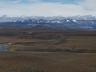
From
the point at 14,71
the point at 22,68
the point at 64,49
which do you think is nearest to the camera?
the point at 14,71

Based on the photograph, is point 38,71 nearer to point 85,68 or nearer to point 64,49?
point 85,68

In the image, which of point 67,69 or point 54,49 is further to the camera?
point 54,49

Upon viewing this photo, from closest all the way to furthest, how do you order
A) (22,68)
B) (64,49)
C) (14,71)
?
(14,71), (22,68), (64,49)

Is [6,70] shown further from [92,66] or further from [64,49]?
[64,49]

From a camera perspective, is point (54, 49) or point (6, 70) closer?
point (6, 70)

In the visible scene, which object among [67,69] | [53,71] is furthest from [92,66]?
[53,71]

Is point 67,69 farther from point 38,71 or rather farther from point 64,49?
point 64,49

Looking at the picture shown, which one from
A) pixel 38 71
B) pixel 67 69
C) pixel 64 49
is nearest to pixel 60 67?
pixel 67 69

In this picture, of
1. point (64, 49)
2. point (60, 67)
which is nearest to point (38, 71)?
point (60, 67)
